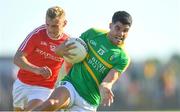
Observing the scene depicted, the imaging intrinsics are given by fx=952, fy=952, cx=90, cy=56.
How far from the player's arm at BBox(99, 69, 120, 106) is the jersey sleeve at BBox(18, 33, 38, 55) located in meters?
2.02

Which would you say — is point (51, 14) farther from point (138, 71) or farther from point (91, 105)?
point (138, 71)

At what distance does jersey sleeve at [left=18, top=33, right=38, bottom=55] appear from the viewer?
16438mm

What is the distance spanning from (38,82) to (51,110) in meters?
2.53

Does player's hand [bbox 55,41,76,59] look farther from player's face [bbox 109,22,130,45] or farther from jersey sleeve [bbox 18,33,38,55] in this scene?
jersey sleeve [bbox 18,33,38,55]

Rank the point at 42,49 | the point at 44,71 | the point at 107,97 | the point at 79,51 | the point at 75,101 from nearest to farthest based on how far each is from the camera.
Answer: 1. the point at 107,97
2. the point at 79,51
3. the point at 75,101
4. the point at 44,71
5. the point at 42,49

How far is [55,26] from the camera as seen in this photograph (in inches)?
640

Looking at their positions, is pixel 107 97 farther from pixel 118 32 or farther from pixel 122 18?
pixel 122 18

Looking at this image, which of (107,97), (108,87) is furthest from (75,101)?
(107,97)

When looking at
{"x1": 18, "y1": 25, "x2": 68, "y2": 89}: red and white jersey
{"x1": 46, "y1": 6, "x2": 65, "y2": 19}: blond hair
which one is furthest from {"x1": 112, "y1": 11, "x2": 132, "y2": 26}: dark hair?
{"x1": 18, "y1": 25, "x2": 68, "y2": 89}: red and white jersey

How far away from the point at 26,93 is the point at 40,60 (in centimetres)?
90

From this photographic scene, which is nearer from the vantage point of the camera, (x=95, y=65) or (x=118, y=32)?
(x=118, y=32)

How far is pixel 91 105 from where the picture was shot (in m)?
15.4

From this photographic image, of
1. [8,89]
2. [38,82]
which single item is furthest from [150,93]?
[38,82]

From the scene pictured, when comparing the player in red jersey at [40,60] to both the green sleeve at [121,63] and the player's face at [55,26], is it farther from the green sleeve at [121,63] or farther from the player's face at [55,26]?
the green sleeve at [121,63]
